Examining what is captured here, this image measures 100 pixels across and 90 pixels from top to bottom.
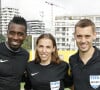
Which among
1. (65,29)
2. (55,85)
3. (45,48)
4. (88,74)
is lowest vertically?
(65,29)

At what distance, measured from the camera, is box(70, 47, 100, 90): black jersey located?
357cm

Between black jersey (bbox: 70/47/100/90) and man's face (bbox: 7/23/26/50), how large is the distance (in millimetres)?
652

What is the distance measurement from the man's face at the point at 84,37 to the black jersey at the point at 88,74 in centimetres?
14

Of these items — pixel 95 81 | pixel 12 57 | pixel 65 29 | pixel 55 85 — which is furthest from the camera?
pixel 65 29

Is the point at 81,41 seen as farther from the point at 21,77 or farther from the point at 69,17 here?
the point at 69,17

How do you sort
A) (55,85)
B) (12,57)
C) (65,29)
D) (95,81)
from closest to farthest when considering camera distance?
(95,81)
(55,85)
(12,57)
(65,29)

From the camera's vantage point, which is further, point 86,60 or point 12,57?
point 12,57

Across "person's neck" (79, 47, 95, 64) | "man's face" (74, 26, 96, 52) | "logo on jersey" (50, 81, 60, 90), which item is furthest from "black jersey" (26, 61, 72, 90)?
"man's face" (74, 26, 96, 52)

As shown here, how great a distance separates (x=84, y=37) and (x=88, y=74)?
1.19 feet

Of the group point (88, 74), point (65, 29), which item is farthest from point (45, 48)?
point (65, 29)

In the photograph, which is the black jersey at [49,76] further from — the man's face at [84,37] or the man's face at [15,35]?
the man's face at [84,37]

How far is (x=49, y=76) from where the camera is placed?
3.89 m

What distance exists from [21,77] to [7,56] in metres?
0.27

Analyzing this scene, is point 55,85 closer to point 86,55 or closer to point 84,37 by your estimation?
point 86,55
